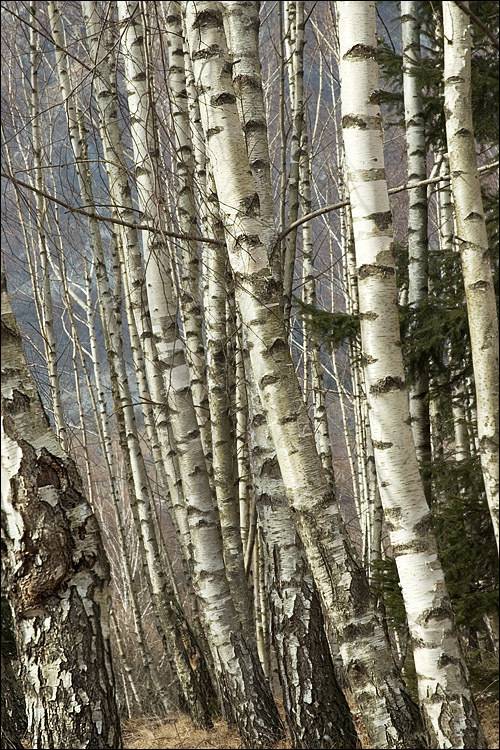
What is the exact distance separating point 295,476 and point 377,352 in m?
0.60

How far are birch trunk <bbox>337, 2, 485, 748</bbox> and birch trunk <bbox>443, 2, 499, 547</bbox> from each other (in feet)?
1.33

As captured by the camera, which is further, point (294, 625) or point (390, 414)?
point (294, 625)

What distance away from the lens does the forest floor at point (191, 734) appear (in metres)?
3.85

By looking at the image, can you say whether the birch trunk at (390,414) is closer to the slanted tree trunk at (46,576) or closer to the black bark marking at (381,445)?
the black bark marking at (381,445)

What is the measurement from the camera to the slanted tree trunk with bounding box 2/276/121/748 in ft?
7.48

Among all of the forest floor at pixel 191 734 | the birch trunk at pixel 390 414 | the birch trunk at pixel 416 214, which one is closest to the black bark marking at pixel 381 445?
the birch trunk at pixel 390 414

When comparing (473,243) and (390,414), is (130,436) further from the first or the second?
(473,243)

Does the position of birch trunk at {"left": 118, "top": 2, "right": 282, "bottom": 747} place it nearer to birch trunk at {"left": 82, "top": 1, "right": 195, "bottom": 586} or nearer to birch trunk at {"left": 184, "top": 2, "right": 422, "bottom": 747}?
birch trunk at {"left": 82, "top": 1, "right": 195, "bottom": 586}

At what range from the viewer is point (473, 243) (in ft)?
9.65

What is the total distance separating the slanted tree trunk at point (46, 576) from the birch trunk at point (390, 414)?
3.90 ft

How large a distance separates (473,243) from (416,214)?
1.88 meters

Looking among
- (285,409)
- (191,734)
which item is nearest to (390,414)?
(285,409)

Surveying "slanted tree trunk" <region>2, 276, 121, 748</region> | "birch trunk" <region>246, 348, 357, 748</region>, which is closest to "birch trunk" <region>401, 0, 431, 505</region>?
"birch trunk" <region>246, 348, 357, 748</region>

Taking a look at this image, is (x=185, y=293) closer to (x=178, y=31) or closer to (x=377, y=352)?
(x=178, y=31)
